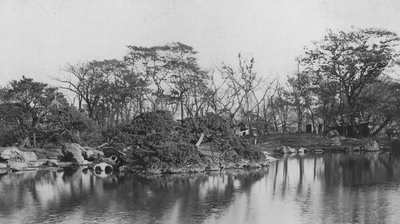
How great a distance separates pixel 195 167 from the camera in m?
22.6

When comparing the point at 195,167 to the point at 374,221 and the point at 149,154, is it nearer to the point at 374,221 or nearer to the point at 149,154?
the point at 149,154

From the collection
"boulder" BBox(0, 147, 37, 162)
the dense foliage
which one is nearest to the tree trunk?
the dense foliage

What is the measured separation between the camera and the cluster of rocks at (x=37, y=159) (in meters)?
24.9

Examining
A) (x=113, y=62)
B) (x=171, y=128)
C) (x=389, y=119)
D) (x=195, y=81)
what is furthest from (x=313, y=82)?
(x=171, y=128)

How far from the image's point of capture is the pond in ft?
40.0

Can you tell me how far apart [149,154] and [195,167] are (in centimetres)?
242

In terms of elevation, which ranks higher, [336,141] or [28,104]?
[28,104]

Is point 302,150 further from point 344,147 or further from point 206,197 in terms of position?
point 206,197

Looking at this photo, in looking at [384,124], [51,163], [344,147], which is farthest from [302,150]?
[51,163]

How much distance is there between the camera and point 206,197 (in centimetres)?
1536

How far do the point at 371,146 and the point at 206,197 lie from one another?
2801 cm

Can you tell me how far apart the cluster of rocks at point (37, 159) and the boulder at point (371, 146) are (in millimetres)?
23405

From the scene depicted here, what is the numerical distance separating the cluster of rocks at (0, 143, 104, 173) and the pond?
2109 mm

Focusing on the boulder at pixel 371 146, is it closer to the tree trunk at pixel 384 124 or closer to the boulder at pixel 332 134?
the boulder at pixel 332 134
